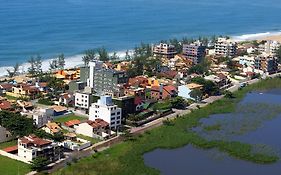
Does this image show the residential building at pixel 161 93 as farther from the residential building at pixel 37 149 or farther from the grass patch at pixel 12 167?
the grass patch at pixel 12 167

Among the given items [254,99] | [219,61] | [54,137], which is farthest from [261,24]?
[54,137]

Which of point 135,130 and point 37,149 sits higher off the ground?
point 37,149

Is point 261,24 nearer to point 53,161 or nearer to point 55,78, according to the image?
point 55,78

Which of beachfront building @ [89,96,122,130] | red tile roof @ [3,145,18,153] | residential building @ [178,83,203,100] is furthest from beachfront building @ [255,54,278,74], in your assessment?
red tile roof @ [3,145,18,153]

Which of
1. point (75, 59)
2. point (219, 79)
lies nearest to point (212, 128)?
point (219, 79)

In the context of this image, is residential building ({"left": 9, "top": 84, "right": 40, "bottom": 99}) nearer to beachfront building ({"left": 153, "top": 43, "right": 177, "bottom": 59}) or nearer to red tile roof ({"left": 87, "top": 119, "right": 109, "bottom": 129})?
red tile roof ({"left": 87, "top": 119, "right": 109, "bottom": 129})

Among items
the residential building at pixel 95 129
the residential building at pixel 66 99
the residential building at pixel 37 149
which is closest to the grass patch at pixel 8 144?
the residential building at pixel 37 149

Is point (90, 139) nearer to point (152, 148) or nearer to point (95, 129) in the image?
point (95, 129)
